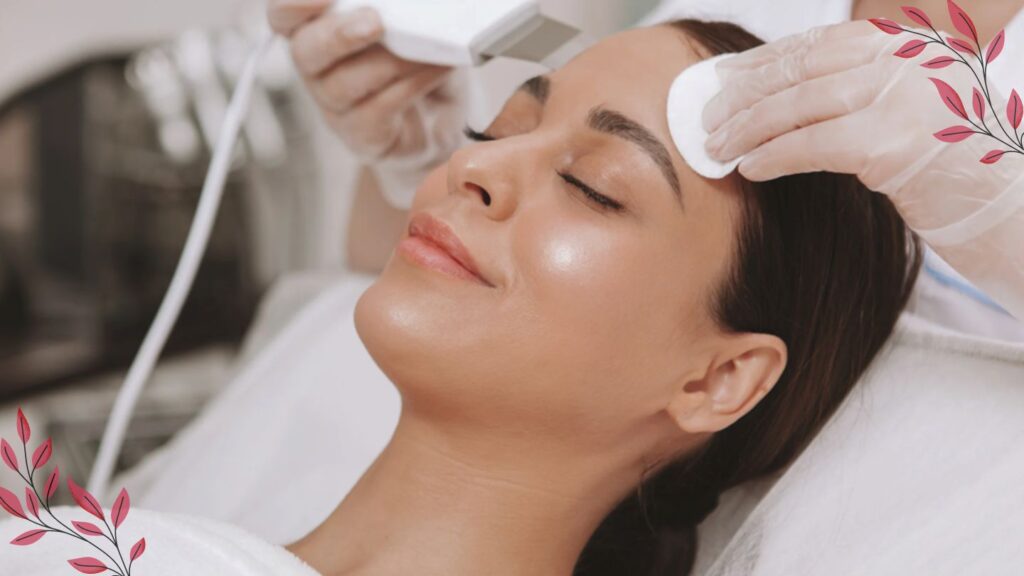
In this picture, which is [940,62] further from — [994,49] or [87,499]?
[87,499]

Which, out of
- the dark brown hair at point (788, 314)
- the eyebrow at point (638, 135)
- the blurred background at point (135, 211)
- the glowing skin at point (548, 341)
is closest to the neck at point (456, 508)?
the glowing skin at point (548, 341)

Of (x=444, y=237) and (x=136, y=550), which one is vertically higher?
(x=444, y=237)

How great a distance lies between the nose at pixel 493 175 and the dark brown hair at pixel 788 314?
204 mm

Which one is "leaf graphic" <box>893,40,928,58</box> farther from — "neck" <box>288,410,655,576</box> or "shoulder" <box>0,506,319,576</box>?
"shoulder" <box>0,506,319,576</box>

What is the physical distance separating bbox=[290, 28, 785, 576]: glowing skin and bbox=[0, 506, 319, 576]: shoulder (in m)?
0.09

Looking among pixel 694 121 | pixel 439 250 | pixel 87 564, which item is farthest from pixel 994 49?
pixel 87 564

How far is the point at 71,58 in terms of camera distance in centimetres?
189

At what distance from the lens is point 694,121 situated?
36.1 inches

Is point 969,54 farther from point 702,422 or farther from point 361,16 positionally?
point 361,16

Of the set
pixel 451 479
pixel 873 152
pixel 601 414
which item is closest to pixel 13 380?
pixel 451 479

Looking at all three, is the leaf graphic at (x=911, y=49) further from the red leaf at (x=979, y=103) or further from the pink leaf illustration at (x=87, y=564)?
the pink leaf illustration at (x=87, y=564)

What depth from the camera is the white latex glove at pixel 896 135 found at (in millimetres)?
820

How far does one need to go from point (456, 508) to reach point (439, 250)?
0.23 m

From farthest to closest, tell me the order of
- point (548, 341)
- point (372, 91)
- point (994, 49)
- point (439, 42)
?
point (372, 91) → point (439, 42) → point (548, 341) → point (994, 49)
